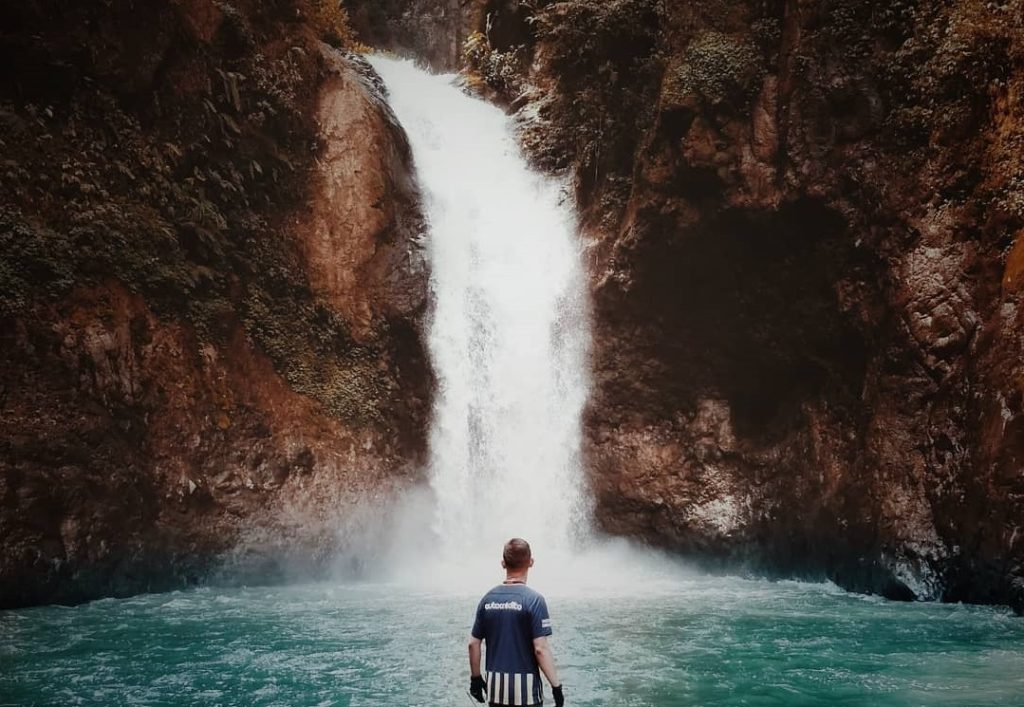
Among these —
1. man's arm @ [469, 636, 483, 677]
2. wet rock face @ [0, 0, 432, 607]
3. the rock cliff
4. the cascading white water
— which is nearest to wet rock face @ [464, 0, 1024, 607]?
the rock cliff

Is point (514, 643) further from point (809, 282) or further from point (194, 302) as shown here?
point (809, 282)

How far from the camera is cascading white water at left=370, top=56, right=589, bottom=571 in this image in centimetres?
1692

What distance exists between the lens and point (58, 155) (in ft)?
45.4

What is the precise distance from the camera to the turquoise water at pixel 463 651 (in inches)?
283

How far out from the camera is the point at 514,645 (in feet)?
14.3

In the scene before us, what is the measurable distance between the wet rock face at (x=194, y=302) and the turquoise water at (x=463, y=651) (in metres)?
1.79

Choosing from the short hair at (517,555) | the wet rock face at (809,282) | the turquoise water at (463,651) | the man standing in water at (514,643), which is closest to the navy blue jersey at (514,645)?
the man standing in water at (514,643)

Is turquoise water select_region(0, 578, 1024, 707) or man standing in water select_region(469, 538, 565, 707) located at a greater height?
man standing in water select_region(469, 538, 565, 707)

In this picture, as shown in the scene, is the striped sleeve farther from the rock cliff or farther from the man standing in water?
the rock cliff

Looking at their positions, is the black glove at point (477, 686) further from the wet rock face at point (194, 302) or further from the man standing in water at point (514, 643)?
the wet rock face at point (194, 302)

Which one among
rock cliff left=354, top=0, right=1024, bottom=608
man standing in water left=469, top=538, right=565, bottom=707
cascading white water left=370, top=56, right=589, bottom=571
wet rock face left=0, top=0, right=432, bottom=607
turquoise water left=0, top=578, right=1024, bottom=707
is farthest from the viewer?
cascading white water left=370, top=56, right=589, bottom=571

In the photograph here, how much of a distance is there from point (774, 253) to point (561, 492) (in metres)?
6.82

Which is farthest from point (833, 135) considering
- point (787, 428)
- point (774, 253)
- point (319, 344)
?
point (319, 344)

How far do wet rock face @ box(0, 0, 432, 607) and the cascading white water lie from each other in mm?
857
